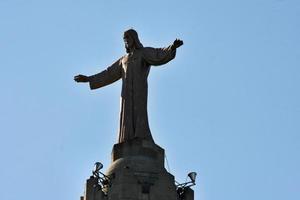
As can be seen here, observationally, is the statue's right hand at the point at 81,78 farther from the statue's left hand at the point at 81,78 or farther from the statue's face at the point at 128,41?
the statue's face at the point at 128,41

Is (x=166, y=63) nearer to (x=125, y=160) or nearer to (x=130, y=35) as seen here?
(x=130, y=35)

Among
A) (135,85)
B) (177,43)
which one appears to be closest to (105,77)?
(135,85)

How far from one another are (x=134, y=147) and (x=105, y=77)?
4531mm

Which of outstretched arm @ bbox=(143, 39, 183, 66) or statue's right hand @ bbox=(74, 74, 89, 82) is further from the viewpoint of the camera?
statue's right hand @ bbox=(74, 74, 89, 82)

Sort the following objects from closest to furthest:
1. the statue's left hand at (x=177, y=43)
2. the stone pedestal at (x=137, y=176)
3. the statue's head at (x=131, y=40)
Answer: the stone pedestal at (x=137, y=176) → the statue's left hand at (x=177, y=43) → the statue's head at (x=131, y=40)

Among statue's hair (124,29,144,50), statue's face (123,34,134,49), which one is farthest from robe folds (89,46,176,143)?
statue's face (123,34,134,49)

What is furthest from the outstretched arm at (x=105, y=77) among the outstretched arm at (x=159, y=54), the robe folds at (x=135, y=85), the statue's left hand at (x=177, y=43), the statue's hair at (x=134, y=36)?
the statue's left hand at (x=177, y=43)

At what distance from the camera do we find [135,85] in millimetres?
42906

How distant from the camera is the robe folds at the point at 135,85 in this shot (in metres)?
42.0

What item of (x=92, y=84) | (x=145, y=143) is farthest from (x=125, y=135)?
(x=92, y=84)

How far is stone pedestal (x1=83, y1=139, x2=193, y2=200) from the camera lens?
39.4 m

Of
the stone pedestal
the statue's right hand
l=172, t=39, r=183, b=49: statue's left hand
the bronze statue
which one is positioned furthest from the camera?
the statue's right hand

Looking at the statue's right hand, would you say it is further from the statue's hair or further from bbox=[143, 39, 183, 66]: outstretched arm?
bbox=[143, 39, 183, 66]: outstretched arm

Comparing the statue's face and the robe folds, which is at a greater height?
the statue's face
